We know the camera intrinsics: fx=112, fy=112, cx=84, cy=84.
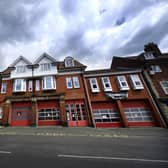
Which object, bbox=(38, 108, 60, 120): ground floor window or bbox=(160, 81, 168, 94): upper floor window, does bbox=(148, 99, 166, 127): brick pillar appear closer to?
bbox=(160, 81, 168, 94): upper floor window

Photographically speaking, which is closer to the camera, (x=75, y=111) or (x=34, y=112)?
(x=34, y=112)

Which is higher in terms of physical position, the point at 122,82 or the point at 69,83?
the point at 69,83

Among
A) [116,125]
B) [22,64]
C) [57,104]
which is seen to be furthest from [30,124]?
[116,125]

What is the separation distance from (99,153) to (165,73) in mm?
18441

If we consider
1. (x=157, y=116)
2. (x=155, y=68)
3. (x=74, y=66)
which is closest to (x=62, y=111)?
(x=74, y=66)

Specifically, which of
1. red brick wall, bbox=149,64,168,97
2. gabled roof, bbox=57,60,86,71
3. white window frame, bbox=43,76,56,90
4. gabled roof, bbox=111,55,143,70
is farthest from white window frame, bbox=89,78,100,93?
red brick wall, bbox=149,64,168,97

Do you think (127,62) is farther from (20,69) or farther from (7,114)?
(7,114)

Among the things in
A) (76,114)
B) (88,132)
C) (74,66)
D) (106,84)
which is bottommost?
(88,132)

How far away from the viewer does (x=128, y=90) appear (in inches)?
672

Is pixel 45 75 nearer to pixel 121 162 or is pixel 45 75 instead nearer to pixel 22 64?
pixel 22 64

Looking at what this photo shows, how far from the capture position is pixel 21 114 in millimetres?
16391

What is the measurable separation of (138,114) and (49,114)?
12920 millimetres

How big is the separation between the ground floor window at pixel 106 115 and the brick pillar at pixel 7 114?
12224mm

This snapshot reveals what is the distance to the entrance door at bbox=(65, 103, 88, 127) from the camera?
15.7m
